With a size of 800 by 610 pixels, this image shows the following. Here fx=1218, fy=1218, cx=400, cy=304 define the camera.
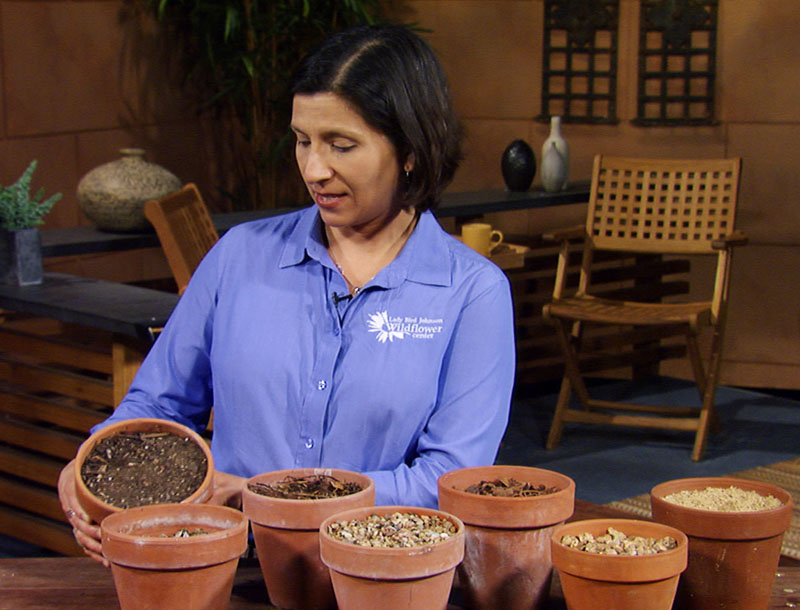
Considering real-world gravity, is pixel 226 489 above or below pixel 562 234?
above

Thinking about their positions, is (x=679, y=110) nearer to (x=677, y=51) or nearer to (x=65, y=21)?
(x=677, y=51)

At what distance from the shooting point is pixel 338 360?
1.67 m

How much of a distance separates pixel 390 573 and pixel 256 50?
5.26m

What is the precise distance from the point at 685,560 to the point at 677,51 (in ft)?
16.4

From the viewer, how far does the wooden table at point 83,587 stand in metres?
1.29

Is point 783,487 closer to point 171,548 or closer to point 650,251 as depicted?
point 650,251

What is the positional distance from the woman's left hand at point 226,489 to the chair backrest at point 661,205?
3.82 m

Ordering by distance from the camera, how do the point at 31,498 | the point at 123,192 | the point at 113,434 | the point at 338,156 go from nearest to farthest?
the point at 113,434 < the point at 338,156 < the point at 31,498 < the point at 123,192

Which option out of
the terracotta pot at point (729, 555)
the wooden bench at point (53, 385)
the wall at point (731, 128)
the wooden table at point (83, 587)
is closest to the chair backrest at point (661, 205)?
the wall at point (731, 128)

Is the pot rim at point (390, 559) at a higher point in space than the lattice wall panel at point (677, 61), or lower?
lower

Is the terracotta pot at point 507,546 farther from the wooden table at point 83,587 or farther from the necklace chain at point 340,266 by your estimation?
the necklace chain at point 340,266

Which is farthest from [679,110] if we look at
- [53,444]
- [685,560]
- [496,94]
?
[685,560]

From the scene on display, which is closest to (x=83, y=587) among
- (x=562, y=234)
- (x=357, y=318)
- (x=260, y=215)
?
(x=357, y=318)

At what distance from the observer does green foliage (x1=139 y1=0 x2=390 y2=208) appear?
606 cm
